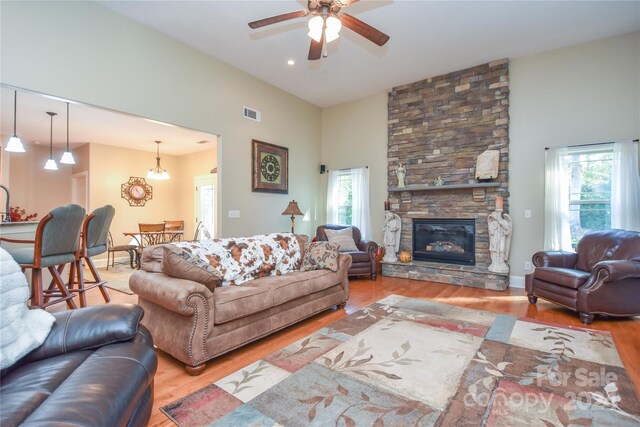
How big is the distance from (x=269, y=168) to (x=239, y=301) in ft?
10.7

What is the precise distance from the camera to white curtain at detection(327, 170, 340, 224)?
6277 millimetres

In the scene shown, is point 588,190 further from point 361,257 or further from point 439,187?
Result: point 361,257

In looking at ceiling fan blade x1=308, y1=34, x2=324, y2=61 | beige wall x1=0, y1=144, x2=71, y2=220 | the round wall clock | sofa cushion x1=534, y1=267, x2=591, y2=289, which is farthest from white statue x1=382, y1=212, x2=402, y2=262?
beige wall x1=0, y1=144, x2=71, y2=220

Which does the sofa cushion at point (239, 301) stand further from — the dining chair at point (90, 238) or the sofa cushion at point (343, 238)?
the sofa cushion at point (343, 238)

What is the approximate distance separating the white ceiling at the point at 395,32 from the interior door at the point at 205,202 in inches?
144

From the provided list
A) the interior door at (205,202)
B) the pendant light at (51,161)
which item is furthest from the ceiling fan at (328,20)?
the interior door at (205,202)

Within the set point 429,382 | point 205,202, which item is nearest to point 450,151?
point 429,382

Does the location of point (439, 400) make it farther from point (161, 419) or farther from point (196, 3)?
point (196, 3)

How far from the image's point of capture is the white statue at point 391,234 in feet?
17.9

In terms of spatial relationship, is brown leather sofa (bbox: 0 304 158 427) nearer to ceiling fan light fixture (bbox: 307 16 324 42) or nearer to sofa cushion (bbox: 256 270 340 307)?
sofa cushion (bbox: 256 270 340 307)

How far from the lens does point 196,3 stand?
3.25 metres

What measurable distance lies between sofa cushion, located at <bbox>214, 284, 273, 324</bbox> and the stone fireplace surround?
3.25 m

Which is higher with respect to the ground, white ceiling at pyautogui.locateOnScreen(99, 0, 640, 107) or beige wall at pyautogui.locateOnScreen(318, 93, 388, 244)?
white ceiling at pyautogui.locateOnScreen(99, 0, 640, 107)

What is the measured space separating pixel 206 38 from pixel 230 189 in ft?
6.62
